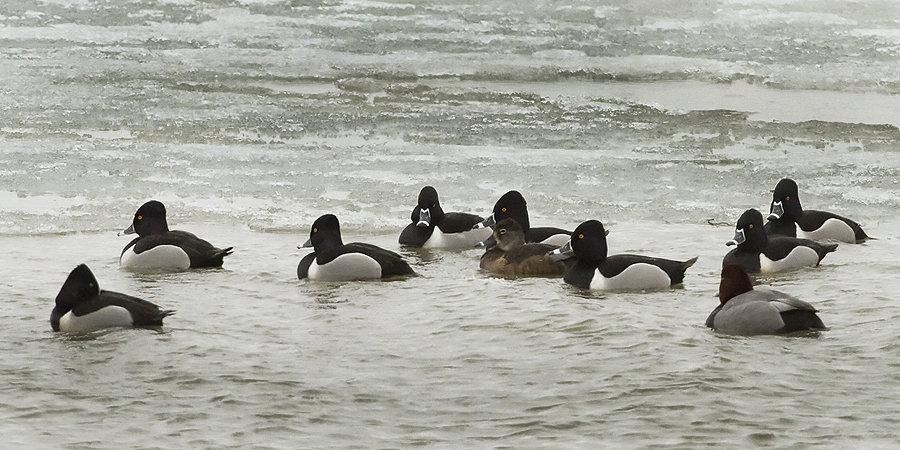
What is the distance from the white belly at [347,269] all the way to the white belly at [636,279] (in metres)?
1.89

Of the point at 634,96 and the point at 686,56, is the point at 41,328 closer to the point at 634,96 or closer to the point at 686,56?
the point at 634,96

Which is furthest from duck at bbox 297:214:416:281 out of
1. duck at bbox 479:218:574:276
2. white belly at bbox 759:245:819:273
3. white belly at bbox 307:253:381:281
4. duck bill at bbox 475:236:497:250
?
white belly at bbox 759:245:819:273

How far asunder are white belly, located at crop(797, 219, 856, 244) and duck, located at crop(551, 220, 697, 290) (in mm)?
2489

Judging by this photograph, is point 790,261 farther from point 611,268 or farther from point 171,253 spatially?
point 171,253

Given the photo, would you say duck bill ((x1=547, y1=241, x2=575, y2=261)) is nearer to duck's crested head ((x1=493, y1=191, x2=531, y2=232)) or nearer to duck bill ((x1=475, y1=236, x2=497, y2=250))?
duck bill ((x1=475, y1=236, x2=497, y2=250))

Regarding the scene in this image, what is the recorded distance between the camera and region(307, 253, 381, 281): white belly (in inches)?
398

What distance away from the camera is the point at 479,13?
24516mm

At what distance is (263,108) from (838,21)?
11678 millimetres

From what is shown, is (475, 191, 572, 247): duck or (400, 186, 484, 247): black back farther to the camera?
(400, 186, 484, 247): black back

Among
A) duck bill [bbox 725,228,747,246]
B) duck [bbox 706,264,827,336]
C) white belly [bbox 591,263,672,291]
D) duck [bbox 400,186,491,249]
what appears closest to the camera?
duck [bbox 706,264,827,336]

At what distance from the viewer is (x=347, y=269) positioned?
10.2m

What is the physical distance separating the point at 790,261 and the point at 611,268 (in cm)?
187

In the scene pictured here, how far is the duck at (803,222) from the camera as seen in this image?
1170cm

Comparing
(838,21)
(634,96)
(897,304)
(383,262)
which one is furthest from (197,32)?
(897,304)
